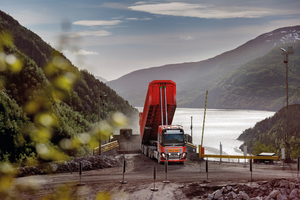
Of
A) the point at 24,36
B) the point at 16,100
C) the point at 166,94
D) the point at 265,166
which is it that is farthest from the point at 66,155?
the point at 24,36

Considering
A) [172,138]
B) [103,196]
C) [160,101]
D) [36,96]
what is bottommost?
[103,196]

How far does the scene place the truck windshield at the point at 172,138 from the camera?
91.6 ft

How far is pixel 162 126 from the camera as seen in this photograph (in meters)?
29.0

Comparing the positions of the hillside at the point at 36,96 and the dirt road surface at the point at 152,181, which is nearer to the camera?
the dirt road surface at the point at 152,181

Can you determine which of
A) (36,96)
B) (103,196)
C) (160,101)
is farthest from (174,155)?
(36,96)

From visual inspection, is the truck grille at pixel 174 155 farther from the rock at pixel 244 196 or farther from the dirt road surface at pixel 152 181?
the rock at pixel 244 196

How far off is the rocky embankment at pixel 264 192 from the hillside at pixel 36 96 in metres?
20.5

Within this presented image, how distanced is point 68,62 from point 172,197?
72334 millimetres

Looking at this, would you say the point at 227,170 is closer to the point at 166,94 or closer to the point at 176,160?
the point at 176,160

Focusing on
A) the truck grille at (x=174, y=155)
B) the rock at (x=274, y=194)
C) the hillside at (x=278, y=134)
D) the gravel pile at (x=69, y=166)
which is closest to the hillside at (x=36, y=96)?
the gravel pile at (x=69, y=166)

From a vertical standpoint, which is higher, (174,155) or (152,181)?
(174,155)

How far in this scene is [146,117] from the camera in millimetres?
31875

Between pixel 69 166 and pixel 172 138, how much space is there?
872 centimetres

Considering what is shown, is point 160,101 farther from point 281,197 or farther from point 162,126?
point 281,197
